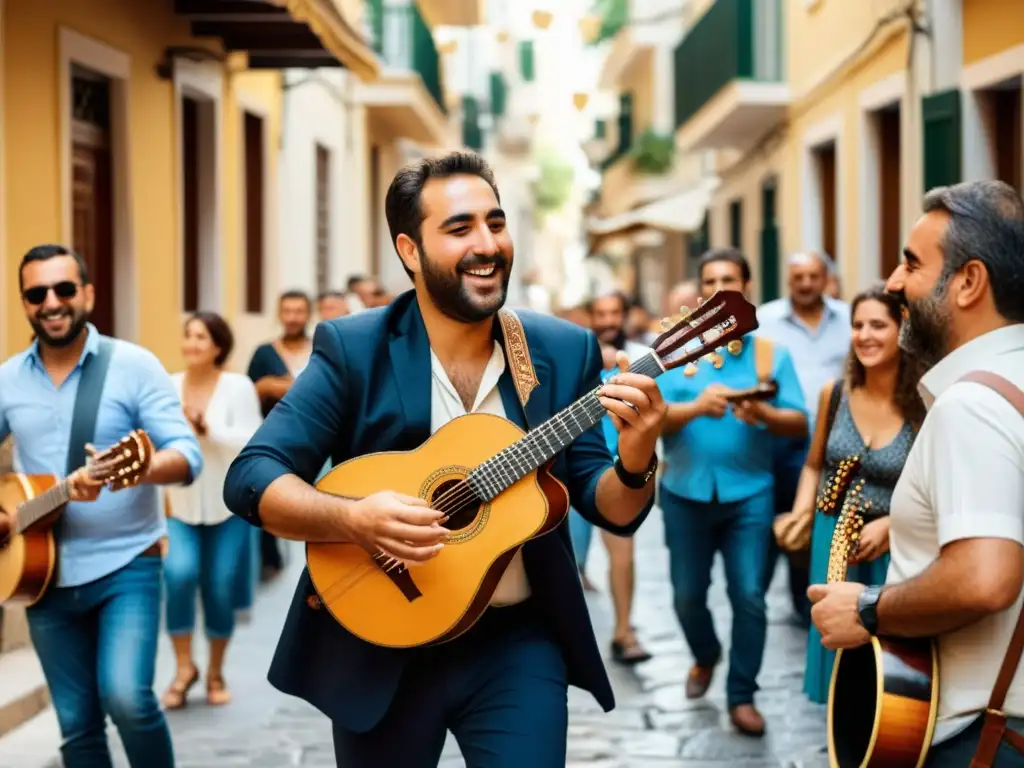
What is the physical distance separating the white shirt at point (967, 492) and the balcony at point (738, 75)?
1789cm

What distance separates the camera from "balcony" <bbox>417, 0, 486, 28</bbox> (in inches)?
1161

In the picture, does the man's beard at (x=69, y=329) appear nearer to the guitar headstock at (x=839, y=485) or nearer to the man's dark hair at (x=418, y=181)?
the man's dark hair at (x=418, y=181)

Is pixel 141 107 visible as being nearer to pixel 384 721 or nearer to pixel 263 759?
pixel 263 759

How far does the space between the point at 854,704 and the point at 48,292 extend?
3299 millimetres

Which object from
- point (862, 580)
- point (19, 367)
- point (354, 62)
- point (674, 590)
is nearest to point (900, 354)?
point (862, 580)

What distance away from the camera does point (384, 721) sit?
375 cm

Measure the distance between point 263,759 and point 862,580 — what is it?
2563 mm

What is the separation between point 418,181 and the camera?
379cm

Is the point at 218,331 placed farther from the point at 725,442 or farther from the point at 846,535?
the point at 846,535

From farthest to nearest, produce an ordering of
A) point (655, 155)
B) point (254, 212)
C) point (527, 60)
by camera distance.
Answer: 1. point (527, 60)
2. point (655, 155)
3. point (254, 212)

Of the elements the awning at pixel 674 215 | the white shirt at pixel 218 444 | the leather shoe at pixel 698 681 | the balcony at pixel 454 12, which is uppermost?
the balcony at pixel 454 12

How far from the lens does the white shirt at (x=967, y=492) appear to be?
9.58ft

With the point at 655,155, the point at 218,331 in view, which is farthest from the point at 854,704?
the point at 655,155

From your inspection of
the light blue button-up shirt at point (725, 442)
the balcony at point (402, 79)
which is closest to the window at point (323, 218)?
the balcony at point (402, 79)
